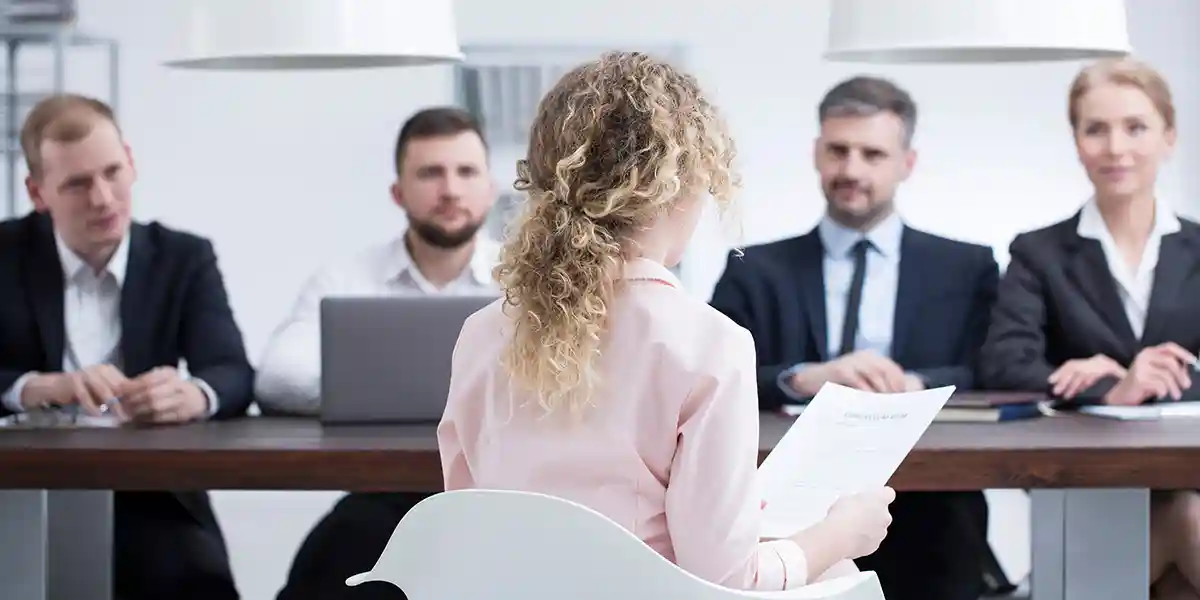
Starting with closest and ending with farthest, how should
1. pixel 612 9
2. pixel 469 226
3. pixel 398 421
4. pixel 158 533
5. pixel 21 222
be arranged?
1. pixel 398 421
2. pixel 158 533
3. pixel 21 222
4. pixel 469 226
5. pixel 612 9

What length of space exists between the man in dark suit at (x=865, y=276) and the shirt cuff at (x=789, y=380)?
9.4 inches

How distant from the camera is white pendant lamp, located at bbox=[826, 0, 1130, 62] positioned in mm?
2521

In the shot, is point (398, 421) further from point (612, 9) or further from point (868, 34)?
point (612, 9)

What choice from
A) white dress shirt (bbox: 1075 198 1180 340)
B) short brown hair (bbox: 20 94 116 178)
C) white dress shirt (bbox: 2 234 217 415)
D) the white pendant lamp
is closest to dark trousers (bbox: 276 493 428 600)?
white dress shirt (bbox: 2 234 217 415)

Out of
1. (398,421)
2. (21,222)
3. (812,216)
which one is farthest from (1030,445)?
(812,216)

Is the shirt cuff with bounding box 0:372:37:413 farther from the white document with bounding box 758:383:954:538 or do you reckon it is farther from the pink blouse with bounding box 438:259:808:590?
the white document with bounding box 758:383:954:538

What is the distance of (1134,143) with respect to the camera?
137 inches

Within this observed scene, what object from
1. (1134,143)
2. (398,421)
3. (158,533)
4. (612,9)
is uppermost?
(612,9)

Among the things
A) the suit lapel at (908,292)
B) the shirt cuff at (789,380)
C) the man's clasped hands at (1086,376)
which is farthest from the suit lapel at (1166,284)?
the shirt cuff at (789,380)

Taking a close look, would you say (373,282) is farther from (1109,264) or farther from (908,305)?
(1109,264)

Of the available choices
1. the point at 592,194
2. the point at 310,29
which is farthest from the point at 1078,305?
the point at 592,194

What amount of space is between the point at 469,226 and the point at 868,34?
5.18 feet

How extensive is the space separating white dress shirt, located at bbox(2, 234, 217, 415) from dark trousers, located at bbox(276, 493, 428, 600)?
636 mm

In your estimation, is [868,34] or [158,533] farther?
[158,533]
